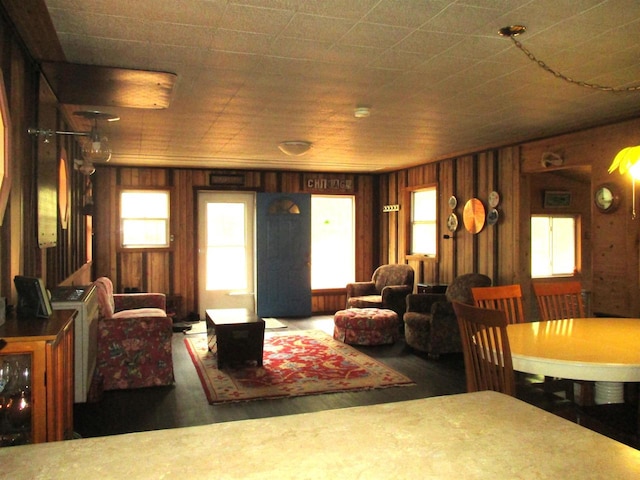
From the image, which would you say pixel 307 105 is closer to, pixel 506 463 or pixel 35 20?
pixel 35 20

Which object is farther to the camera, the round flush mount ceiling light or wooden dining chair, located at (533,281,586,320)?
the round flush mount ceiling light

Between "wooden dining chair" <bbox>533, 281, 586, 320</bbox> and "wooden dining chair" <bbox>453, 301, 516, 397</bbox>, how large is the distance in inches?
47.2

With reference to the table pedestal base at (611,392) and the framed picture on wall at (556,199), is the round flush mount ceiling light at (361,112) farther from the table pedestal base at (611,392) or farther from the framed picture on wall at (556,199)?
the framed picture on wall at (556,199)

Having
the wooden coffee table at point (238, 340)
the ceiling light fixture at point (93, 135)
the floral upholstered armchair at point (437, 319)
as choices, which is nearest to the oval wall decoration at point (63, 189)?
the ceiling light fixture at point (93, 135)

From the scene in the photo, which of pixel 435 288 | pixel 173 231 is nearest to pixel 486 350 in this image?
pixel 435 288

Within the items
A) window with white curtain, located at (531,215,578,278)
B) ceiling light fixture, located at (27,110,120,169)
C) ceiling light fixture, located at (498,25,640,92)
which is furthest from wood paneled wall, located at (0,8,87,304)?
window with white curtain, located at (531,215,578,278)

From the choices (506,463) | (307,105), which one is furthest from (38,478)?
(307,105)

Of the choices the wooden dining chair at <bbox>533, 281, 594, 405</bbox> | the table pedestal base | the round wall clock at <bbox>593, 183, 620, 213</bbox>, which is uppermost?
the round wall clock at <bbox>593, 183, 620, 213</bbox>

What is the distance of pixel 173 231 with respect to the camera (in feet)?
26.7

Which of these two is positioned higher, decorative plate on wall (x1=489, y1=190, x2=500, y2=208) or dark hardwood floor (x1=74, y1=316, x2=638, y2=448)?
decorative plate on wall (x1=489, y1=190, x2=500, y2=208)

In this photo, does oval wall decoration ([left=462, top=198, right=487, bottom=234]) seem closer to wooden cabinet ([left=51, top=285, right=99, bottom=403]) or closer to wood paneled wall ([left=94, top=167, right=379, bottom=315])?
wood paneled wall ([left=94, top=167, right=379, bottom=315])

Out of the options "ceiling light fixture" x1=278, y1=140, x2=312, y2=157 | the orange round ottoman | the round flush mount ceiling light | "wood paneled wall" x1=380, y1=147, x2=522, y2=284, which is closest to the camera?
the round flush mount ceiling light

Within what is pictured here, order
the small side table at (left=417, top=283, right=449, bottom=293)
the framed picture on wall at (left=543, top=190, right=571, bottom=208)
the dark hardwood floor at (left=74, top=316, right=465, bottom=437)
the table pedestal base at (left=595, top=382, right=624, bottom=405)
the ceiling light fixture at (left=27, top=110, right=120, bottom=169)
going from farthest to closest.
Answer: the framed picture on wall at (left=543, top=190, right=571, bottom=208) < the small side table at (left=417, top=283, right=449, bottom=293) < the dark hardwood floor at (left=74, top=316, right=465, bottom=437) < the ceiling light fixture at (left=27, top=110, right=120, bottom=169) < the table pedestal base at (left=595, top=382, right=624, bottom=405)

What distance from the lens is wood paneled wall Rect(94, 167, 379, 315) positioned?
7836 mm
